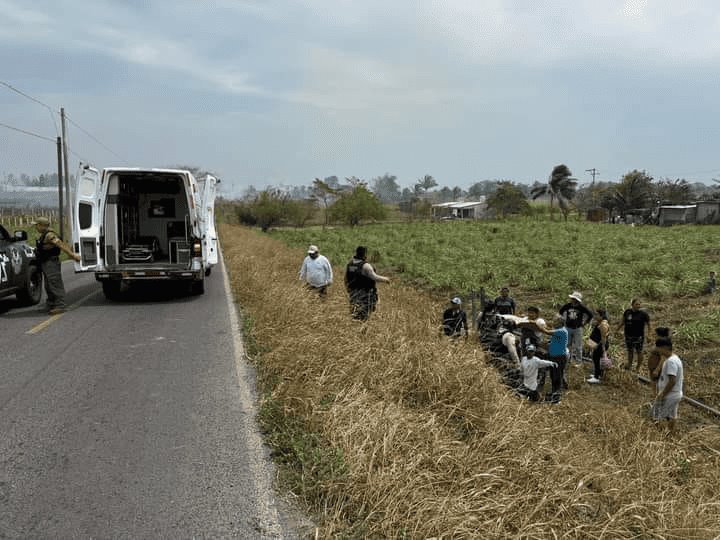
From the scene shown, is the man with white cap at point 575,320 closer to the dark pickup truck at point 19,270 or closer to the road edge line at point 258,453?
the road edge line at point 258,453

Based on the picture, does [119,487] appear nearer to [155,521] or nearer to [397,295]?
[155,521]

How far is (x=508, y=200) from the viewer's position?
72812 millimetres

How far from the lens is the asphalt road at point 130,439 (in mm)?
3170

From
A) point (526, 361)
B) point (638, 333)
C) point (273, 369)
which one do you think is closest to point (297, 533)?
point (273, 369)

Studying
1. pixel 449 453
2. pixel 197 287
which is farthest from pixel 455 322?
pixel 197 287

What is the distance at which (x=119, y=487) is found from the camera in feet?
11.5

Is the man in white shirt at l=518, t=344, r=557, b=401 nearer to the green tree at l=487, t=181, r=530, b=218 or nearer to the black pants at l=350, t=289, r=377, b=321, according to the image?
the black pants at l=350, t=289, r=377, b=321

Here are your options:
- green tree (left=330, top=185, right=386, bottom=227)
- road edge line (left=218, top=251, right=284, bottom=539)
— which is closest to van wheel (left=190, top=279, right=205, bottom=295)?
road edge line (left=218, top=251, right=284, bottom=539)

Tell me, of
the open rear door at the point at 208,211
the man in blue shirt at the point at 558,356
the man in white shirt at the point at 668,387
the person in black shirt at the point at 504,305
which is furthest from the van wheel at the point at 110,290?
the man in white shirt at the point at 668,387

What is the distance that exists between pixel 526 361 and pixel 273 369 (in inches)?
142

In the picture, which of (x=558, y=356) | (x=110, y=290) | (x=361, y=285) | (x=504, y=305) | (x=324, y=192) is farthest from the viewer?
(x=324, y=192)

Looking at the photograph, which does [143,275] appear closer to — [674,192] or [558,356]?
[558,356]

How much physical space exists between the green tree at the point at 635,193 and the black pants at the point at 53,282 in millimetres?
62758

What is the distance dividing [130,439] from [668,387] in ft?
19.8
